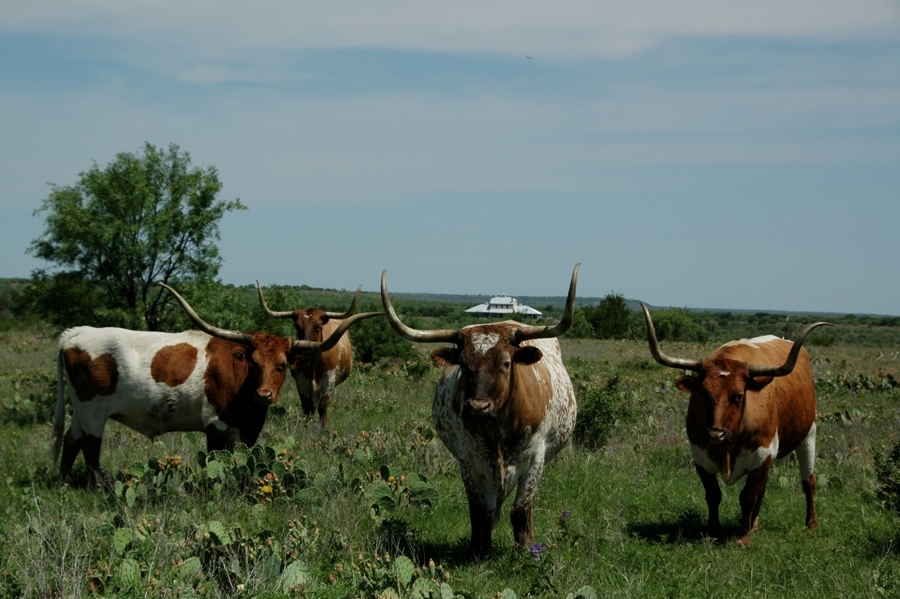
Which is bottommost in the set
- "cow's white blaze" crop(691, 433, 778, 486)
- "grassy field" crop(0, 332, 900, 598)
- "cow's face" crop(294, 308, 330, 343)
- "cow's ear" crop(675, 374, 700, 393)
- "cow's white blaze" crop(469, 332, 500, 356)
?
"grassy field" crop(0, 332, 900, 598)

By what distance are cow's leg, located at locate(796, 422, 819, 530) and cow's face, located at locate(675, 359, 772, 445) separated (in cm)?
138

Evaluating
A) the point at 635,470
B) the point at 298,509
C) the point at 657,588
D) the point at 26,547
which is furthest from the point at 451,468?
the point at 26,547

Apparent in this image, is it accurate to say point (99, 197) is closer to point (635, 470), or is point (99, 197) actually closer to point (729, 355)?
point (635, 470)

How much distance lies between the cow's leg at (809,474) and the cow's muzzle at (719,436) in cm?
162

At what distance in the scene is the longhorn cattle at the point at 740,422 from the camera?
8.08m

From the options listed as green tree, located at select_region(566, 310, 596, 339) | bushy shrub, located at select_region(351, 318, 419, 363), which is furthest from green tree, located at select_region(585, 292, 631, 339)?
bushy shrub, located at select_region(351, 318, 419, 363)

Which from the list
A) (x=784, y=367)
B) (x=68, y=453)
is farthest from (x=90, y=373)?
(x=784, y=367)

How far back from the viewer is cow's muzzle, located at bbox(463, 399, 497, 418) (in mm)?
6566

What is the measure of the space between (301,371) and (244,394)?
416 centimetres

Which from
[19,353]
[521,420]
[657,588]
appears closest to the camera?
[657,588]

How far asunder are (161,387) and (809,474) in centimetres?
668

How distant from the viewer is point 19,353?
96.3 ft

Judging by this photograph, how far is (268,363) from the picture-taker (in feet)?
31.9

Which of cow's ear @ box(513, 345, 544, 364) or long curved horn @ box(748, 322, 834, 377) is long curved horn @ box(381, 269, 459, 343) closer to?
cow's ear @ box(513, 345, 544, 364)
